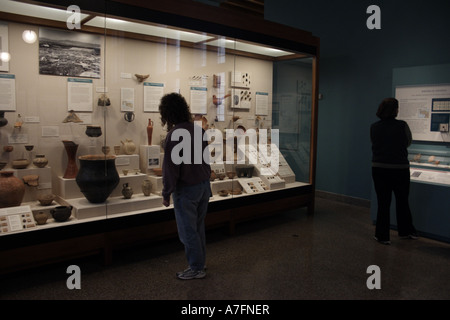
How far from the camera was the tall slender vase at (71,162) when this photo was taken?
3.80 metres

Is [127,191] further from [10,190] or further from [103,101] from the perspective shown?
[10,190]

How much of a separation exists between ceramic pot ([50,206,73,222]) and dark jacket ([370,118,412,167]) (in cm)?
341

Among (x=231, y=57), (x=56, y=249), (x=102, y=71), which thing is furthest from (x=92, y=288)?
(x=231, y=57)

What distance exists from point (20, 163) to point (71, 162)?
0.46m

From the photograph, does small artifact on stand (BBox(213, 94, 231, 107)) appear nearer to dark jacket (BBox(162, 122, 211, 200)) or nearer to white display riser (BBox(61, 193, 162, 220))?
white display riser (BBox(61, 193, 162, 220))

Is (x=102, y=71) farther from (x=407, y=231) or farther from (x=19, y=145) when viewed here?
(x=407, y=231)

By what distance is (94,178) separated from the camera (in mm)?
3768

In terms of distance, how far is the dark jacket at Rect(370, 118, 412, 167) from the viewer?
14.1 ft

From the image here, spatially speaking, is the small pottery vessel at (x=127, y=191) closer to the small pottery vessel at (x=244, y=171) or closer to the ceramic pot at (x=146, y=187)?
the ceramic pot at (x=146, y=187)

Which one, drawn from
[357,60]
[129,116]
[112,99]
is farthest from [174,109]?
[357,60]

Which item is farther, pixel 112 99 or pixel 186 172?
pixel 112 99

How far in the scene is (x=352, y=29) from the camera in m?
6.34

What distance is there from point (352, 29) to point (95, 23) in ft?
14.5

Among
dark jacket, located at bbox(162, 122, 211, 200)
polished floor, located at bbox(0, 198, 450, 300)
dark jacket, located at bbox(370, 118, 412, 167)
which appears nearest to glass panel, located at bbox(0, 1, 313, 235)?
polished floor, located at bbox(0, 198, 450, 300)
